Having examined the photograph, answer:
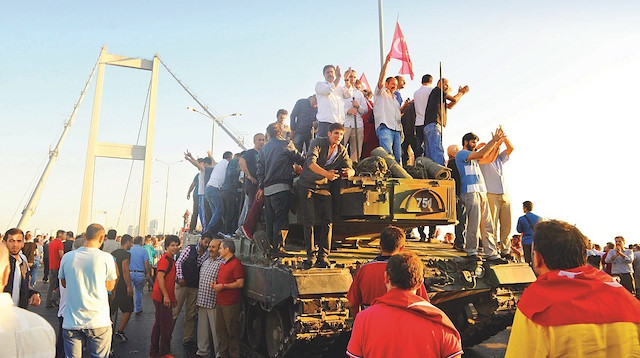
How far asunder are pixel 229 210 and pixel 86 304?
5491 millimetres

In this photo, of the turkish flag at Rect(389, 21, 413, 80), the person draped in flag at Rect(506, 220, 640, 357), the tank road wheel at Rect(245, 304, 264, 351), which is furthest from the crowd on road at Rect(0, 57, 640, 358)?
the turkish flag at Rect(389, 21, 413, 80)

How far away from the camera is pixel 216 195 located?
414 inches

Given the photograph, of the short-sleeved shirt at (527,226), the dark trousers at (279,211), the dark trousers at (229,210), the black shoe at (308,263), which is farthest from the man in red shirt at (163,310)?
the short-sleeved shirt at (527,226)

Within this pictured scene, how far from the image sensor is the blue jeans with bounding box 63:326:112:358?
4.57 metres

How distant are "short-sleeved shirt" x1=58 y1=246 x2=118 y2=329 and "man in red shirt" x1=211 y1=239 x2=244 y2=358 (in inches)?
86.8

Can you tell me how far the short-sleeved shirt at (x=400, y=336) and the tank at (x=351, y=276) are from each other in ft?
9.24

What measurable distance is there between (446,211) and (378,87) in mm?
2992

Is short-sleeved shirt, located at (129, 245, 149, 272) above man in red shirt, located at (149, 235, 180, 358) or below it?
above

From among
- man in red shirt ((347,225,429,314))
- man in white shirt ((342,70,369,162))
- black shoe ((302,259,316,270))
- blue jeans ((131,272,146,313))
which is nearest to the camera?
man in red shirt ((347,225,429,314))

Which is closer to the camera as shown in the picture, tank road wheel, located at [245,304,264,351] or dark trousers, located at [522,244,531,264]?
tank road wheel, located at [245,304,264,351]

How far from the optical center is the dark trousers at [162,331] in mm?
6906

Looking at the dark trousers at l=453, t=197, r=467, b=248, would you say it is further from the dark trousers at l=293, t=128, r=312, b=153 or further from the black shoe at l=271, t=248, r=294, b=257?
the black shoe at l=271, t=248, r=294, b=257

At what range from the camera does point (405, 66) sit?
1267 cm

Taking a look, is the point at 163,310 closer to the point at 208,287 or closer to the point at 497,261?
the point at 208,287
